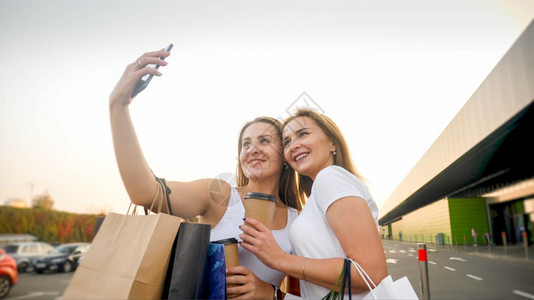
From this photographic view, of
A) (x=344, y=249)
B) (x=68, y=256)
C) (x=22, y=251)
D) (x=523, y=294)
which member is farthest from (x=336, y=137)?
(x=523, y=294)

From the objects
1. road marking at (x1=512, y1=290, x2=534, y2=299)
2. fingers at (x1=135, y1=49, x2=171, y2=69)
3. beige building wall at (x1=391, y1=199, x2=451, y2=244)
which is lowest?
road marking at (x1=512, y1=290, x2=534, y2=299)

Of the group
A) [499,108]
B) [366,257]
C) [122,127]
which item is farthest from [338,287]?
[499,108]

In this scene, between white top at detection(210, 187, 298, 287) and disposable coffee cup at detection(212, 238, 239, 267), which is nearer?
disposable coffee cup at detection(212, 238, 239, 267)

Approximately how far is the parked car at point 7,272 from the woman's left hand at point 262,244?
1064 millimetres

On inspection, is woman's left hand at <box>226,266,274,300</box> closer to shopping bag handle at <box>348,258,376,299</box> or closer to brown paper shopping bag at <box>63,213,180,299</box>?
brown paper shopping bag at <box>63,213,180,299</box>

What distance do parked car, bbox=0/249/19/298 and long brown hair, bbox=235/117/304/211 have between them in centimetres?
114

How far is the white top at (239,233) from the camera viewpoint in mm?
1336

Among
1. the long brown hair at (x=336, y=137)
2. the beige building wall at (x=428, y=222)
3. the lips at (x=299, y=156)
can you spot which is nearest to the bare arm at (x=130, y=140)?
the lips at (x=299, y=156)

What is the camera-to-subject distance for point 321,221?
1188 mm

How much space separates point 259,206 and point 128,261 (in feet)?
1.56

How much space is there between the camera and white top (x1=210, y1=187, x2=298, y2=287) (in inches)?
52.6

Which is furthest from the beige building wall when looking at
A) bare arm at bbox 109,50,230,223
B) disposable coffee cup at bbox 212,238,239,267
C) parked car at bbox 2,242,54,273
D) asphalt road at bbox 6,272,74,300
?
bare arm at bbox 109,50,230,223

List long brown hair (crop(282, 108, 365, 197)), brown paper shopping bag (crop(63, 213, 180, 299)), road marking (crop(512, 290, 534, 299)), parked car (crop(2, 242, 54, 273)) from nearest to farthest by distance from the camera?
brown paper shopping bag (crop(63, 213, 180, 299)) → parked car (crop(2, 242, 54, 273)) → long brown hair (crop(282, 108, 365, 197)) → road marking (crop(512, 290, 534, 299))

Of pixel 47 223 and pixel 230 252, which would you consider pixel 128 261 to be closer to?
pixel 230 252
